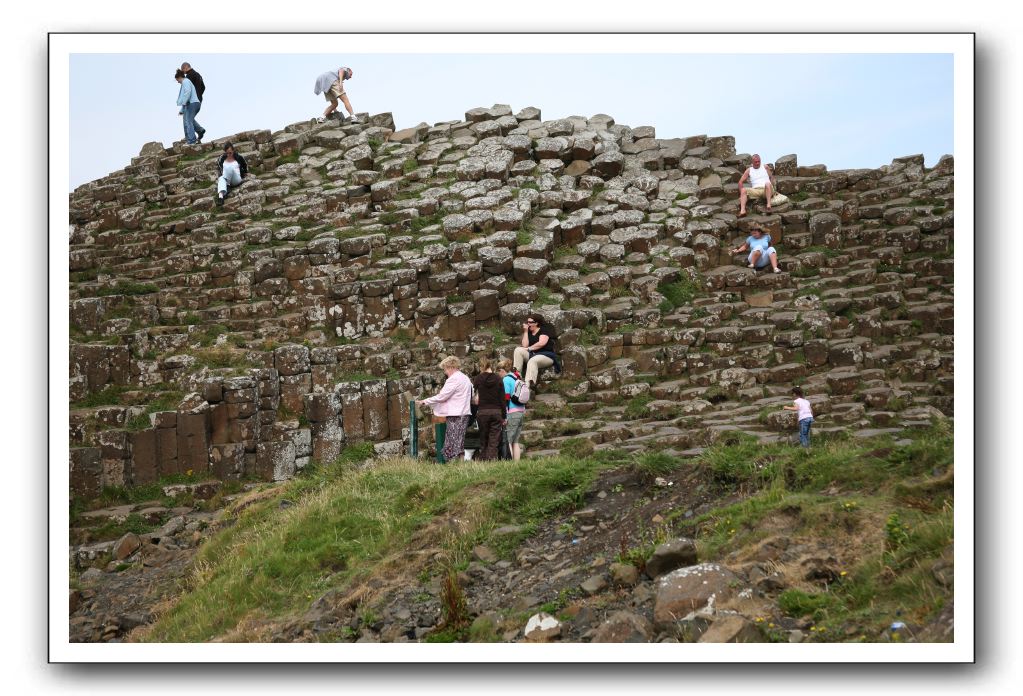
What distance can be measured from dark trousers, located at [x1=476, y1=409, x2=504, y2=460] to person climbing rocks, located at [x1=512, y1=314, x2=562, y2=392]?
2812 millimetres

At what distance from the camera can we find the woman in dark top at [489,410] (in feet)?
55.9

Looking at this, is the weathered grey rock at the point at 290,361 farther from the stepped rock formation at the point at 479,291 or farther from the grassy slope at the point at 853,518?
the grassy slope at the point at 853,518

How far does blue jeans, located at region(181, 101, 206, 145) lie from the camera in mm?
22698

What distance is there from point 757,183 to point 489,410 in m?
10.9

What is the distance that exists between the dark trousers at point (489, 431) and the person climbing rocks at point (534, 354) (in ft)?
9.23

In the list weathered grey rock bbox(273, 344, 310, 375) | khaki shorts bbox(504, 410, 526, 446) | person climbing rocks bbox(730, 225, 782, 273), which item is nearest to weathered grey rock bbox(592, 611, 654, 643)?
khaki shorts bbox(504, 410, 526, 446)

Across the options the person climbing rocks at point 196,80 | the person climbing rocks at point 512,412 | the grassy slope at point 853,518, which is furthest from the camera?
the person climbing rocks at point 512,412

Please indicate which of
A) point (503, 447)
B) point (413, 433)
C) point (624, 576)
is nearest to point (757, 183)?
point (413, 433)

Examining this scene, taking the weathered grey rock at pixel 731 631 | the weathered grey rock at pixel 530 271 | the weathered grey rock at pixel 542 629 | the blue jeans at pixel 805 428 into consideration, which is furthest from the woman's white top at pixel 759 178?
the weathered grey rock at pixel 731 631

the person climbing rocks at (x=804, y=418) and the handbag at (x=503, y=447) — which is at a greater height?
the person climbing rocks at (x=804, y=418)

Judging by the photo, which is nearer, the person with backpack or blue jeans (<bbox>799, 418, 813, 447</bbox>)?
blue jeans (<bbox>799, 418, 813, 447</bbox>)

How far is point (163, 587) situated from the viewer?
52.7ft

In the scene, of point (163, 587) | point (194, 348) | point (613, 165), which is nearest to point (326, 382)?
point (194, 348)

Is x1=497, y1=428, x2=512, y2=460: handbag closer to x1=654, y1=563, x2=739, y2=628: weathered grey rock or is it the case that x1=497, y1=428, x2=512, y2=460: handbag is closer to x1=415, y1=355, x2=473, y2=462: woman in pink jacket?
x1=415, y1=355, x2=473, y2=462: woman in pink jacket
